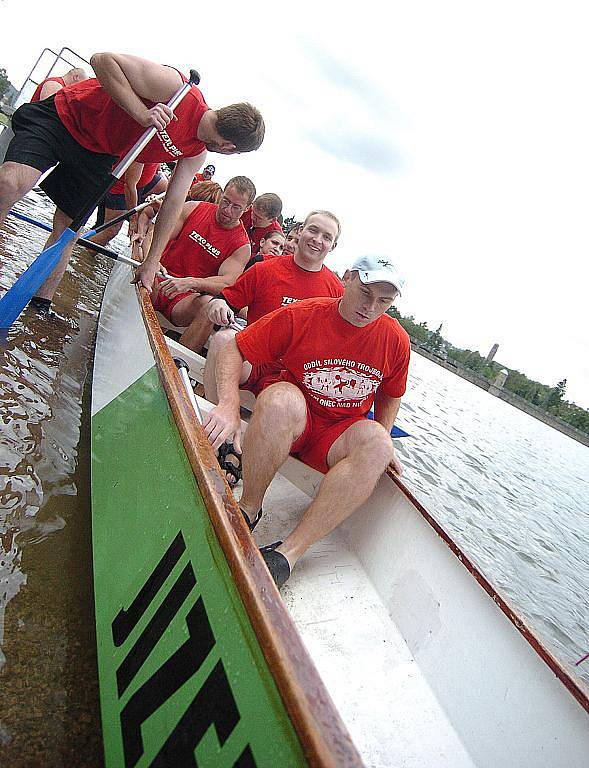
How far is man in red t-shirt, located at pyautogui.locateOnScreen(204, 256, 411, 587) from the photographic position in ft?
7.20

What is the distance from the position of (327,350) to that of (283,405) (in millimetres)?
364

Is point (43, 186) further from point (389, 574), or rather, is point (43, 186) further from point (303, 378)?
point (389, 574)

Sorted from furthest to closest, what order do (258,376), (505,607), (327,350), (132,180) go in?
(132,180) < (258,376) < (327,350) < (505,607)

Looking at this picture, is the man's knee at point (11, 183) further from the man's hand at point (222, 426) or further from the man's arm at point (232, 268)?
the man's hand at point (222, 426)

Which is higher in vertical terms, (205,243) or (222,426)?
(205,243)

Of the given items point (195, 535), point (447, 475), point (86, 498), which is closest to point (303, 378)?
point (86, 498)

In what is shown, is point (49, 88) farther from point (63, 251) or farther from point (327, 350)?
point (327, 350)

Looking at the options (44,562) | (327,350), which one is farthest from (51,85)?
(44,562)

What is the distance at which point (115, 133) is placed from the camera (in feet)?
11.2

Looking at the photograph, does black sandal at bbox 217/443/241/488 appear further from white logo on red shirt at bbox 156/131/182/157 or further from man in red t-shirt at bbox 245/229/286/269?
man in red t-shirt at bbox 245/229/286/269

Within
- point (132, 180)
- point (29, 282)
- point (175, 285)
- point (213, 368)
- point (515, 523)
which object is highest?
point (132, 180)

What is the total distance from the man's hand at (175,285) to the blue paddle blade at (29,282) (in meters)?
0.70

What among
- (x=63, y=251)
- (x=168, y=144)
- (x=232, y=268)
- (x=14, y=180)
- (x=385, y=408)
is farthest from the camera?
(x=232, y=268)

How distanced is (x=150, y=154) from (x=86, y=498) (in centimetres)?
239
